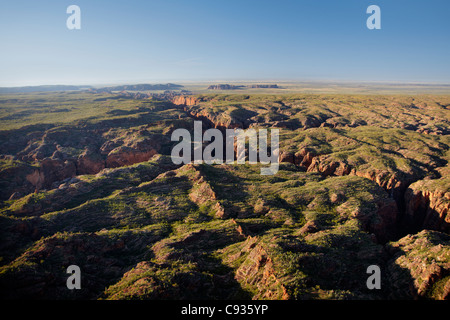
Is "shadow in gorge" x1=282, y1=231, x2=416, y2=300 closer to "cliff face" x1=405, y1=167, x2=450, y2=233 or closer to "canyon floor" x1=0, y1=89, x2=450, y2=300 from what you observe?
"canyon floor" x1=0, y1=89, x2=450, y2=300

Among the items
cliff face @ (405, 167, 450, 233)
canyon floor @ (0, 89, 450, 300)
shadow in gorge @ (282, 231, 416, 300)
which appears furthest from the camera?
cliff face @ (405, 167, 450, 233)

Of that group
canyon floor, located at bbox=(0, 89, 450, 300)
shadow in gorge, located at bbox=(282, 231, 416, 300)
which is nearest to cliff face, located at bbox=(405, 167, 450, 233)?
canyon floor, located at bbox=(0, 89, 450, 300)

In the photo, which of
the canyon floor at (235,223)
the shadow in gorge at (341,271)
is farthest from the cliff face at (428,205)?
the shadow in gorge at (341,271)

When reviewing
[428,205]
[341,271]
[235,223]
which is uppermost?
[235,223]

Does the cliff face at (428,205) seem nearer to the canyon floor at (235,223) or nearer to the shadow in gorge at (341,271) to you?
the canyon floor at (235,223)

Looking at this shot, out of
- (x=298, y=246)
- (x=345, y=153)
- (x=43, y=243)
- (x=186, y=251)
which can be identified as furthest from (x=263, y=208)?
(x=345, y=153)

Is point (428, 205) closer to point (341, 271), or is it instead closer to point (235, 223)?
point (341, 271)

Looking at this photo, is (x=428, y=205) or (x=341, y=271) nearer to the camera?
(x=341, y=271)

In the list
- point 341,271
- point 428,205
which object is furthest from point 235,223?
point 428,205
